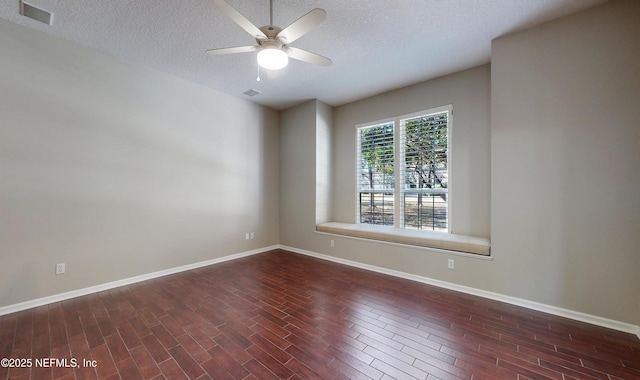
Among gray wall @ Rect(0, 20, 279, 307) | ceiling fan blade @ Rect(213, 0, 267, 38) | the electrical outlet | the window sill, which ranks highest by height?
ceiling fan blade @ Rect(213, 0, 267, 38)

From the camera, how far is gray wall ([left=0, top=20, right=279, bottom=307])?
254 centimetres

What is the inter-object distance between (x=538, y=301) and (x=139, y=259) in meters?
4.91

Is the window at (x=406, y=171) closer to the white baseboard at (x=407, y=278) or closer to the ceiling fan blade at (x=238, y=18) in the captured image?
the white baseboard at (x=407, y=278)

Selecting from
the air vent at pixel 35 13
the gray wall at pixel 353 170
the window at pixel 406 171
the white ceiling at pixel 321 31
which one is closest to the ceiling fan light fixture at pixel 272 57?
the white ceiling at pixel 321 31

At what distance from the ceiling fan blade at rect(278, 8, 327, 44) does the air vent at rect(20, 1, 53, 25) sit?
2456mm

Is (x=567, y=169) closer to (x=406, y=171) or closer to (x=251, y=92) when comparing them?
(x=406, y=171)

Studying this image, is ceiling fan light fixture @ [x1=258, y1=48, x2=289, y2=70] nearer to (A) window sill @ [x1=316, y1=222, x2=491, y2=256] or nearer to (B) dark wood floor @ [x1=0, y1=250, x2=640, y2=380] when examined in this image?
(B) dark wood floor @ [x1=0, y1=250, x2=640, y2=380]

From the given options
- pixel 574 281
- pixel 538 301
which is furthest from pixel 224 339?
pixel 574 281

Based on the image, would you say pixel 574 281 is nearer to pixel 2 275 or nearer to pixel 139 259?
pixel 139 259

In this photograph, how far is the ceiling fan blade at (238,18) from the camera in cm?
165

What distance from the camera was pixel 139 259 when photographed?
11.0 feet

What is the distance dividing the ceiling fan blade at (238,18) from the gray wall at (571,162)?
2735 mm

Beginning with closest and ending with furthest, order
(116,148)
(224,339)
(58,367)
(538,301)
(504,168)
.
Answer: (58,367) < (224,339) < (538,301) < (504,168) < (116,148)

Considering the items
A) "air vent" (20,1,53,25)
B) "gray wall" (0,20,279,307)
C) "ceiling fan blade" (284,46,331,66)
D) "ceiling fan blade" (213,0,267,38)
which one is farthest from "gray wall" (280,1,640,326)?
"air vent" (20,1,53,25)
